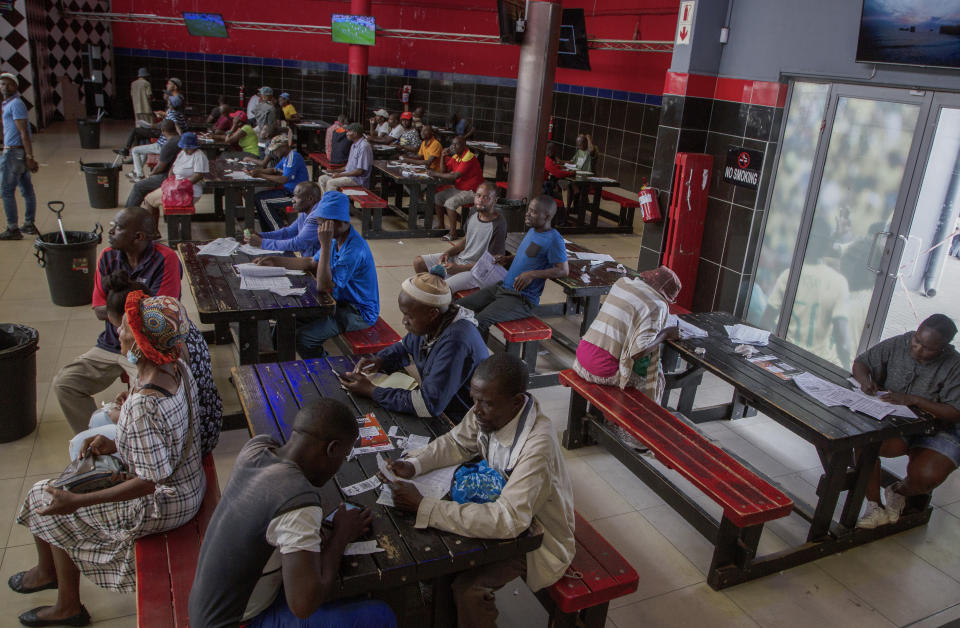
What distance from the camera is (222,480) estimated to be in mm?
4273

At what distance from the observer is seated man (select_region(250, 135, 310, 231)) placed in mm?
8977

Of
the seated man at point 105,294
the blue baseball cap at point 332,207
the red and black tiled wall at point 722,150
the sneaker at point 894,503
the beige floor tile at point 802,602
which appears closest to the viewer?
the beige floor tile at point 802,602

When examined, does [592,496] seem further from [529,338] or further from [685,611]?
[529,338]

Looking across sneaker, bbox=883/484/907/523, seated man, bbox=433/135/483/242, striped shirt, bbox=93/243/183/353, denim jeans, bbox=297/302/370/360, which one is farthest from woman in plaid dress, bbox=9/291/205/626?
seated man, bbox=433/135/483/242

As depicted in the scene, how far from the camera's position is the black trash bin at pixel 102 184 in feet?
32.6

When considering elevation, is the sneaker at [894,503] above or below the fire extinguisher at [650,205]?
below

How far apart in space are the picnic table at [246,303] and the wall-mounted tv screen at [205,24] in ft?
44.4

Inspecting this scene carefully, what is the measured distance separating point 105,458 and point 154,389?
21.7 inches

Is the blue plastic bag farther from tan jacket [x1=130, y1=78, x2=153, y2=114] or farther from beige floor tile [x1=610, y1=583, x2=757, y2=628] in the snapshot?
tan jacket [x1=130, y1=78, x2=153, y2=114]

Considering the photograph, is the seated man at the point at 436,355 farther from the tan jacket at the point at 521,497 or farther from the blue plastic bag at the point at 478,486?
the blue plastic bag at the point at 478,486

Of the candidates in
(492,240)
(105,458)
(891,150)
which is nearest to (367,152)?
(492,240)

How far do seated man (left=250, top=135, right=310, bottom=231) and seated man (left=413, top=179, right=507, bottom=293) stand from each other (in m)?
3.05

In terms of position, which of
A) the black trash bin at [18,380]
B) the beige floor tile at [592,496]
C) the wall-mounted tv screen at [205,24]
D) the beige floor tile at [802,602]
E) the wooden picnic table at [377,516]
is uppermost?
the wall-mounted tv screen at [205,24]

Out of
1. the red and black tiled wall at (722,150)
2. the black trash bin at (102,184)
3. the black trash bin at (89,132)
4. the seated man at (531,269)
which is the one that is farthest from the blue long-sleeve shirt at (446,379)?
the black trash bin at (89,132)
